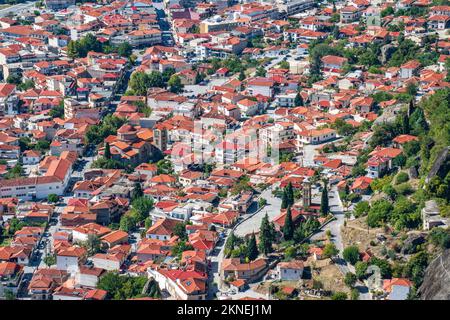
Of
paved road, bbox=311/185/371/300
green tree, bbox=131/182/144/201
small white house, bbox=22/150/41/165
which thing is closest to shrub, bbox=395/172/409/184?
paved road, bbox=311/185/371/300

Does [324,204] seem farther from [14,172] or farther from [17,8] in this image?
[17,8]

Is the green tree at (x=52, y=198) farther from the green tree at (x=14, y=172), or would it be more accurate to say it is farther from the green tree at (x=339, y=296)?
the green tree at (x=339, y=296)

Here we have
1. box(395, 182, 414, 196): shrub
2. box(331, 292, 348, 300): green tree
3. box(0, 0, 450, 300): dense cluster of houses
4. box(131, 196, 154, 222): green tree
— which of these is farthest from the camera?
box(131, 196, 154, 222): green tree

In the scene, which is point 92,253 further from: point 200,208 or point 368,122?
point 368,122

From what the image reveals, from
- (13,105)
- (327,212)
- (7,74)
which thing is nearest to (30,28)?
(7,74)

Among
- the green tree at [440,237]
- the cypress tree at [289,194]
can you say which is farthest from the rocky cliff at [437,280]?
the cypress tree at [289,194]

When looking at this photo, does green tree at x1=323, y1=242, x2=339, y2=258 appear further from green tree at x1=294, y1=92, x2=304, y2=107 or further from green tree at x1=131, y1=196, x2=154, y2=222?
green tree at x1=294, y1=92, x2=304, y2=107
